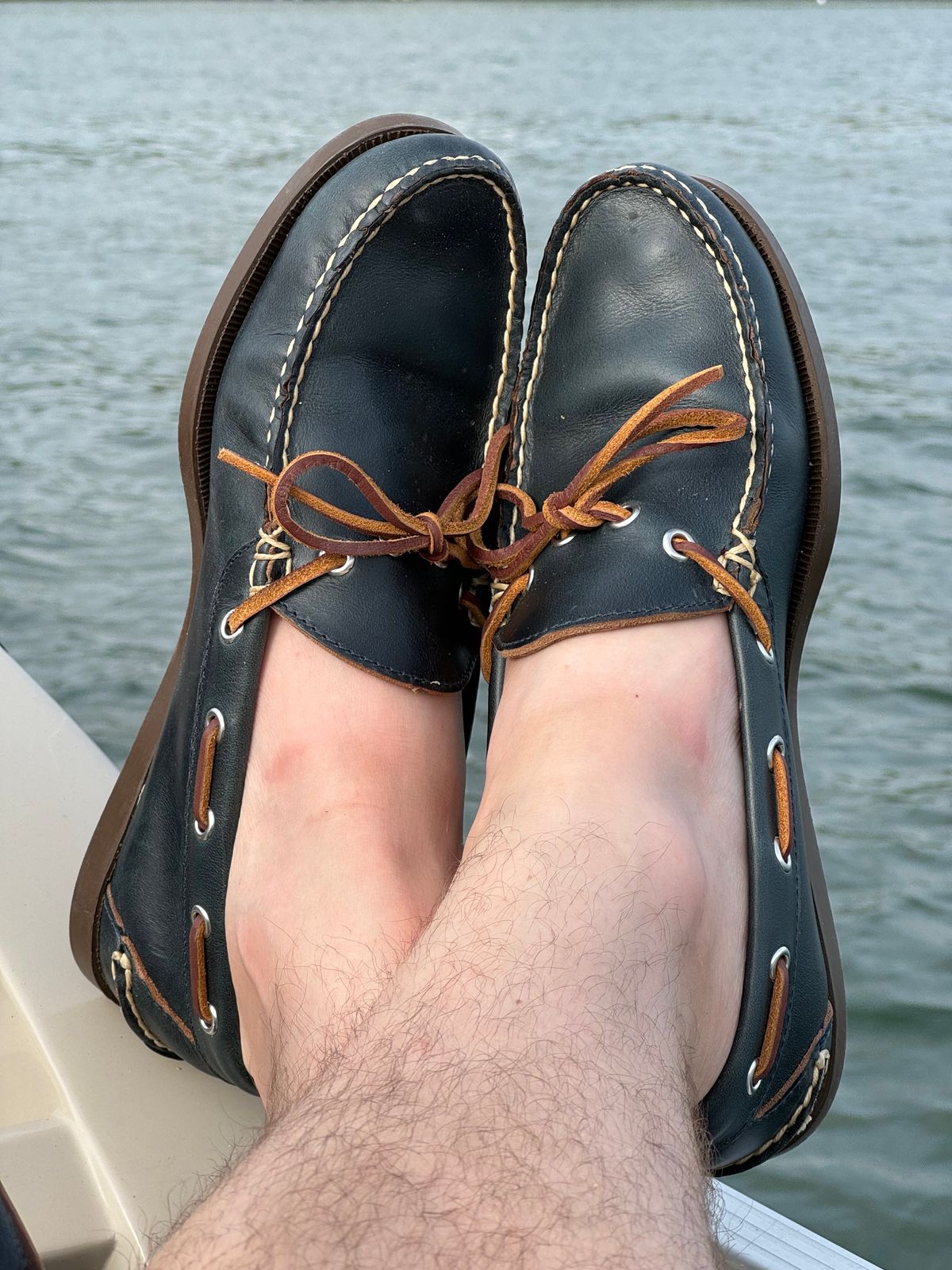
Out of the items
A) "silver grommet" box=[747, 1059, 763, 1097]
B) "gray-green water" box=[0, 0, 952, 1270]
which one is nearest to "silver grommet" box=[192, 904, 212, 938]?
"silver grommet" box=[747, 1059, 763, 1097]

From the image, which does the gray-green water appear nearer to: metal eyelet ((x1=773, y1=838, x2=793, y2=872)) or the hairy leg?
metal eyelet ((x1=773, y1=838, x2=793, y2=872))

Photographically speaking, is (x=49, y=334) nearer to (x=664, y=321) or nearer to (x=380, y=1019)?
(x=664, y=321)

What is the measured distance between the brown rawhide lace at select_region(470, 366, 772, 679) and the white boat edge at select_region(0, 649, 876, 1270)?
0.47 m

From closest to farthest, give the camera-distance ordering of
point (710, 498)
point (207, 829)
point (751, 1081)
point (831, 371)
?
1. point (751, 1081)
2. point (207, 829)
3. point (710, 498)
4. point (831, 371)

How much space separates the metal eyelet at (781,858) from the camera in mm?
1108

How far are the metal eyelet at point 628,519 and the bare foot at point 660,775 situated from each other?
0.11 m

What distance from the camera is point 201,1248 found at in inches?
24.6

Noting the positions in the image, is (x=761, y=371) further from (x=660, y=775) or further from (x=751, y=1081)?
(x=751, y=1081)

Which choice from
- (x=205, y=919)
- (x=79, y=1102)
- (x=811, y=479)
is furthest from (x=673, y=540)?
(x=79, y=1102)

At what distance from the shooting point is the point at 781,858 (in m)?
1.11

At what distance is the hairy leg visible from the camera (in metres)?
0.63

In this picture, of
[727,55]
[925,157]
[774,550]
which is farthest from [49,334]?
[727,55]

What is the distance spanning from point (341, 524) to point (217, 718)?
0.22 metres

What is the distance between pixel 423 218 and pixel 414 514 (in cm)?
31
